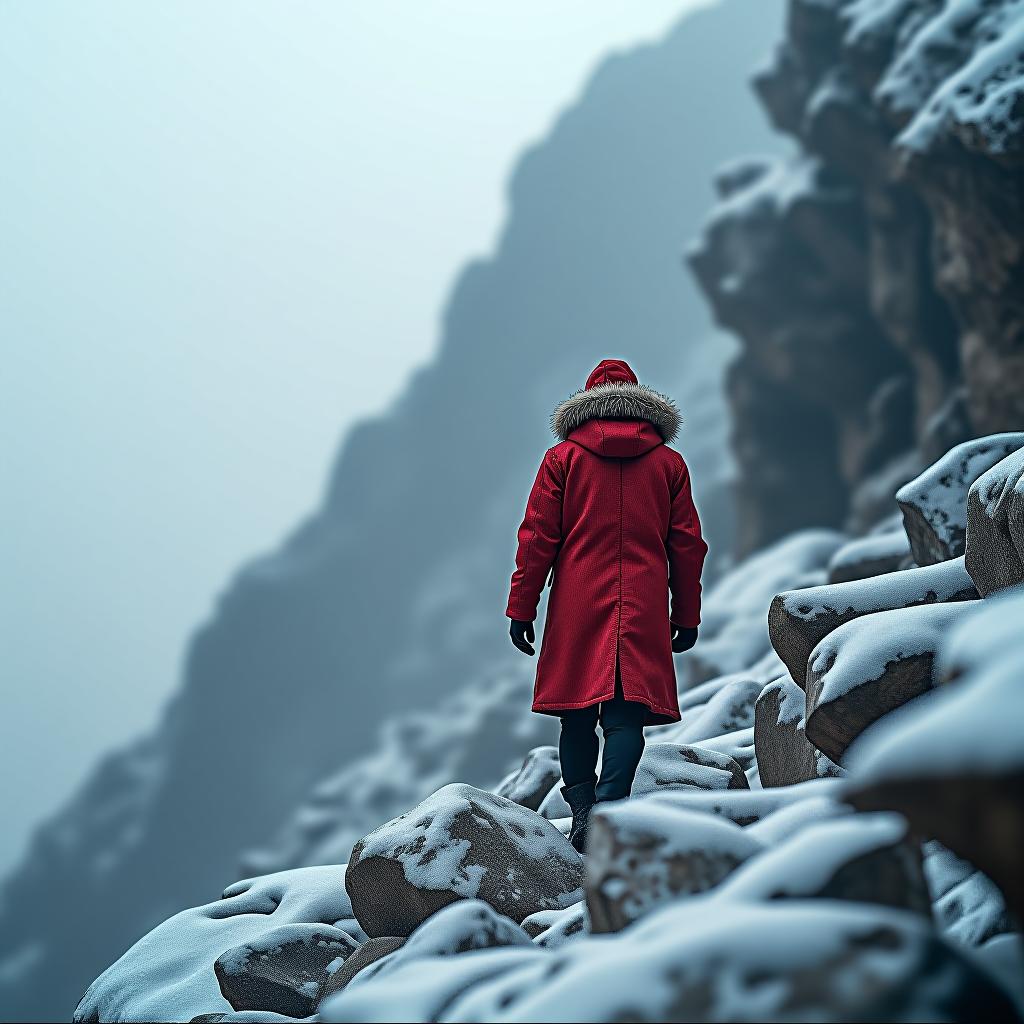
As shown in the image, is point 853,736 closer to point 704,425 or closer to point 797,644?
point 797,644

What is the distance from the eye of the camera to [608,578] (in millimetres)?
4047

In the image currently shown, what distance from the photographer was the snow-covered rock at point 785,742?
3.86 meters

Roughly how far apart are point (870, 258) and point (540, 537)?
18.6 m

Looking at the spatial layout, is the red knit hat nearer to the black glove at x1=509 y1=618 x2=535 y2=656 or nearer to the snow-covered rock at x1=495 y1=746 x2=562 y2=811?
the black glove at x1=509 y1=618 x2=535 y2=656

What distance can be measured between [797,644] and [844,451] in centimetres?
1859

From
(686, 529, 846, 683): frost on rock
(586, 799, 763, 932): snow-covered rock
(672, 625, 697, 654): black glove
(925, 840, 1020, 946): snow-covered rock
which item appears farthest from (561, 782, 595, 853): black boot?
(686, 529, 846, 683): frost on rock

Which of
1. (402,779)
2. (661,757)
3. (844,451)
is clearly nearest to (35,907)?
(402,779)

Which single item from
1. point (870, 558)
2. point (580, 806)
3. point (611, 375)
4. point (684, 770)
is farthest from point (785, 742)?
point (870, 558)

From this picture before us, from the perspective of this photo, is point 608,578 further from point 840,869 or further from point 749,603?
point 749,603

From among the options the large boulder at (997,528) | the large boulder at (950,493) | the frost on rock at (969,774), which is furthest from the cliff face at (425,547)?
the frost on rock at (969,774)

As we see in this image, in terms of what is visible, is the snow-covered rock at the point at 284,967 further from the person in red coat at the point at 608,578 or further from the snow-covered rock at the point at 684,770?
the snow-covered rock at the point at 684,770

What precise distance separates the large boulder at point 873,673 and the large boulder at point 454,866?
43.9 inches

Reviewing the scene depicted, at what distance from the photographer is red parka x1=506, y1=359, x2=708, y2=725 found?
3969 millimetres

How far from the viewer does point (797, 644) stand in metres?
4.12
